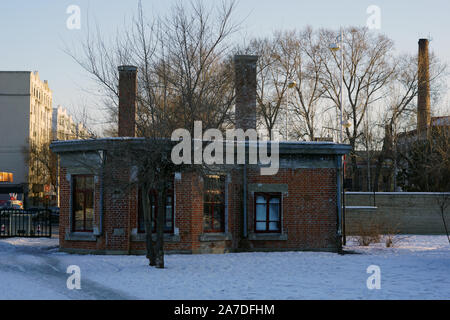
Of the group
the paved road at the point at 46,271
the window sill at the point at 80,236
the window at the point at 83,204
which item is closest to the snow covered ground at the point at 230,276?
the paved road at the point at 46,271

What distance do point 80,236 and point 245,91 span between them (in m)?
7.73

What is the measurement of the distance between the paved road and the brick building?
5.09ft

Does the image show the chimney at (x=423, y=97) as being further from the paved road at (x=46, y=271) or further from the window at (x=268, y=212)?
the paved road at (x=46, y=271)

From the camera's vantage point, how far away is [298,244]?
2003cm

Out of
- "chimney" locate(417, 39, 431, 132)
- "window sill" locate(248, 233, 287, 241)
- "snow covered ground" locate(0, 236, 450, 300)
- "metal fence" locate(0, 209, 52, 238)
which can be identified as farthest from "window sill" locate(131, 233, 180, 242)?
"chimney" locate(417, 39, 431, 132)

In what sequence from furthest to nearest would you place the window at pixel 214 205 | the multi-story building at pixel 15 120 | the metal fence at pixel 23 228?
the multi-story building at pixel 15 120
the metal fence at pixel 23 228
the window at pixel 214 205

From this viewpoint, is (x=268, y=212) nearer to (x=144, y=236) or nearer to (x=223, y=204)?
(x=223, y=204)

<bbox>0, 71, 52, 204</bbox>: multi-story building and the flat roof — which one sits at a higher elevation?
<bbox>0, 71, 52, 204</bbox>: multi-story building

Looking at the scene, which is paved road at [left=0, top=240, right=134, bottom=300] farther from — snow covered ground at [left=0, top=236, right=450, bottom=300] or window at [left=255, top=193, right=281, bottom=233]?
A: window at [left=255, top=193, right=281, bottom=233]

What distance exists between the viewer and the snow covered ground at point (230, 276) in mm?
11234

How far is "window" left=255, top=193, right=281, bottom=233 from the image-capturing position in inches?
795

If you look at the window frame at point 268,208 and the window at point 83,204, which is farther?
the window frame at point 268,208

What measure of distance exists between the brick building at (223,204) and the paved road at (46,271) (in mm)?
1552
